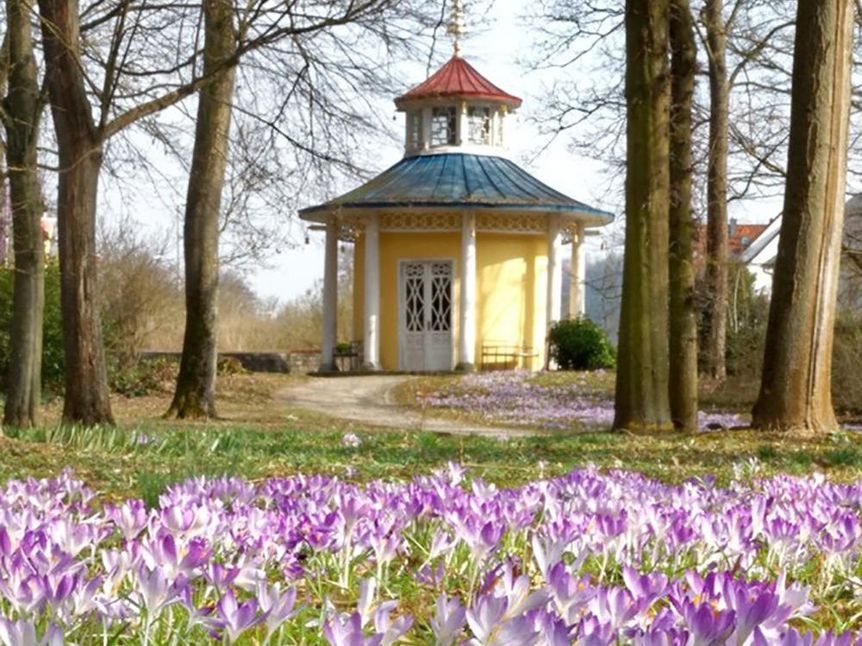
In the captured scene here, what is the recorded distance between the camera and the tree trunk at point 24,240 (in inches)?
608

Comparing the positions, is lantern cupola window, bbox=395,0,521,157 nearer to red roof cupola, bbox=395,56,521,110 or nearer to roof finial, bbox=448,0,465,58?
red roof cupola, bbox=395,56,521,110

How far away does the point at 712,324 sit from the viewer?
30453mm

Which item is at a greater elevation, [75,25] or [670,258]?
[75,25]

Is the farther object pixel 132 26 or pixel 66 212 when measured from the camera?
pixel 132 26

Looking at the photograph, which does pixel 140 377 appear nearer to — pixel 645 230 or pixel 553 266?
pixel 553 266

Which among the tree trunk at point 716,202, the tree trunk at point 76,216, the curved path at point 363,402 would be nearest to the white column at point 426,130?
the curved path at point 363,402

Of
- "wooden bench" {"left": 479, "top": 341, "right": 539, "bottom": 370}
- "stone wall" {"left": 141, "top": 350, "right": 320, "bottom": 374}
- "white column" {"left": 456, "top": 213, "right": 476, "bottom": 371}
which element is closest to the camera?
"white column" {"left": 456, "top": 213, "right": 476, "bottom": 371}

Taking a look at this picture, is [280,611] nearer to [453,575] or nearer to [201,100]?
[453,575]

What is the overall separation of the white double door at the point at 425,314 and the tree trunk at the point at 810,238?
2499 cm

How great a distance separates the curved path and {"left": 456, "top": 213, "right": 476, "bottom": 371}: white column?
2566mm

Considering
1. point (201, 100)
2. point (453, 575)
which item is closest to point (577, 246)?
point (201, 100)

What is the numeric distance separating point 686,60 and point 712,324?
14.1 meters

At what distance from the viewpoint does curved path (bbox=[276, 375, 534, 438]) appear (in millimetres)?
23812

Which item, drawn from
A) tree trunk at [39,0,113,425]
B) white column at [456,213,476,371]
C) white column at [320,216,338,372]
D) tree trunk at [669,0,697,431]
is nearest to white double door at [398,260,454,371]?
white column at [456,213,476,371]
